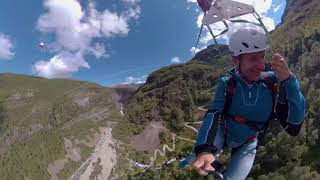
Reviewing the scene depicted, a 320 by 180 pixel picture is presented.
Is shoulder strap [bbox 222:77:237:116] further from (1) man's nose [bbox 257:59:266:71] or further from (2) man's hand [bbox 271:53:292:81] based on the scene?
(2) man's hand [bbox 271:53:292:81]

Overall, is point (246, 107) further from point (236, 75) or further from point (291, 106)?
point (291, 106)

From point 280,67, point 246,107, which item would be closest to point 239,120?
point 246,107

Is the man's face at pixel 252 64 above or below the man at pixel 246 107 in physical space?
above

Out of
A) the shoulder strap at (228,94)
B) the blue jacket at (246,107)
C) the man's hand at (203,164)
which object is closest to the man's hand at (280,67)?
the blue jacket at (246,107)

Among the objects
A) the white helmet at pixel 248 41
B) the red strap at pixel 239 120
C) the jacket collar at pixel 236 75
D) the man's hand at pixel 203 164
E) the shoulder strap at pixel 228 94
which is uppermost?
the white helmet at pixel 248 41

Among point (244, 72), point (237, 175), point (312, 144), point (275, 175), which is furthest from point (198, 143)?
point (312, 144)

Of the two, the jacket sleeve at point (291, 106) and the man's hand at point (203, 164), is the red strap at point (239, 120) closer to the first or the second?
the jacket sleeve at point (291, 106)

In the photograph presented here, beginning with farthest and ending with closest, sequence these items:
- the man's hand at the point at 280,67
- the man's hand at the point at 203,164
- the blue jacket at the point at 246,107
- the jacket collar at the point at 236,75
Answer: the jacket collar at the point at 236,75 → the blue jacket at the point at 246,107 → the man's hand at the point at 280,67 → the man's hand at the point at 203,164
